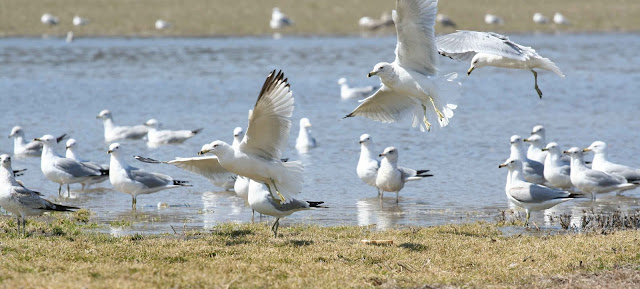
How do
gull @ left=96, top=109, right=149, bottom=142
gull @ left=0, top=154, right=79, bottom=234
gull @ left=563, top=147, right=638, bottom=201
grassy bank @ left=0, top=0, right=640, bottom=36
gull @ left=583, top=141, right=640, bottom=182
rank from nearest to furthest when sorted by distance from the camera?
gull @ left=0, top=154, right=79, bottom=234 → gull @ left=563, top=147, right=638, bottom=201 → gull @ left=583, top=141, right=640, bottom=182 → gull @ left=96, top=109, right=149, bottom=142 → grassy bank @ left=0, top=0, right=640, bottom=36

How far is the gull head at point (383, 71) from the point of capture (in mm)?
10148

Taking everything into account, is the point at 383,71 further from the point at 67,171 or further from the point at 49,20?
the point at 49,20

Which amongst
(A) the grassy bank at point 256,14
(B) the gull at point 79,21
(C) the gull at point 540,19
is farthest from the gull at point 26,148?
(C) the gull at point 540,19

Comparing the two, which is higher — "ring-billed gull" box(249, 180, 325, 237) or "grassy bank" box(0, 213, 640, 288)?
"ring-billed gull" box(249, 180, 325, 237)

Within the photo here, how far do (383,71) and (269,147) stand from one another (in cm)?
188

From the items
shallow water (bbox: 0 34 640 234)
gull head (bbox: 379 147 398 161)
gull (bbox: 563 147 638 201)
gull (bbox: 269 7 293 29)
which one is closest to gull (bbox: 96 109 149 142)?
shallow water (bbox: 0 34 640 234)

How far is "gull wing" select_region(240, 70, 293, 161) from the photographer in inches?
335

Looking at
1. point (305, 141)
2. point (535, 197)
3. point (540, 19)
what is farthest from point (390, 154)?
point (540, 19)

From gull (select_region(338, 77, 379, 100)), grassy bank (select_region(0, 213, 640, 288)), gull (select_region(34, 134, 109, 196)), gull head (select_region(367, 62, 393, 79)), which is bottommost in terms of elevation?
grassy bank (select_region(0, 213, 640, 288))

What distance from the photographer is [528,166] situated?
48.5 feet

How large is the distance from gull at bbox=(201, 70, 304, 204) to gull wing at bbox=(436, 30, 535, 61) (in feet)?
8.64

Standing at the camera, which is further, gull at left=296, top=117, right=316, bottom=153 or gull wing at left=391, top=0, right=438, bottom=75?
gull at left=296, top=117, right=316, bottom=153

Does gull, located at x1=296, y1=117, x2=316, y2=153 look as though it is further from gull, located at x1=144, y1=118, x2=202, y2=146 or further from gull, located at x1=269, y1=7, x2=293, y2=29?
gull, located at x1=269, y1=7, x2=293, y2=29

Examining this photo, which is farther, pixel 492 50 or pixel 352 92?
pixel 352 92
